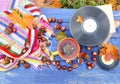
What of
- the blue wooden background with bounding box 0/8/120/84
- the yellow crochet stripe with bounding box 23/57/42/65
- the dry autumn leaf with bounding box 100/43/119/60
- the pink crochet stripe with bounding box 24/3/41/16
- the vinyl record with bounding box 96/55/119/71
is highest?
the pink crochet stripe with bounding box 24/3/41/16

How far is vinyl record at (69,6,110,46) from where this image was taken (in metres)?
1.71

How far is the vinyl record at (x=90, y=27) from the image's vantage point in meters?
1.71

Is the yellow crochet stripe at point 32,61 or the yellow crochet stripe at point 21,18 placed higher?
the yellow crochet stripe at point 21,18

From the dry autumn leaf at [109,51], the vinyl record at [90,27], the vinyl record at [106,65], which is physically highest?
the vinyl record at [90,27]

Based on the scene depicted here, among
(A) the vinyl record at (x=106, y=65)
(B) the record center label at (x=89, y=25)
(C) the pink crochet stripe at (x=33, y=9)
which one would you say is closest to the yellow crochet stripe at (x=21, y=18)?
(C) the pink crochet stripe at (x=33, y=9)

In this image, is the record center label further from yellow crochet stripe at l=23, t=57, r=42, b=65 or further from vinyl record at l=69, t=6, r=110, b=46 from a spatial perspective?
yellow crochet stripe at l=23, t=57, r=42, b=65

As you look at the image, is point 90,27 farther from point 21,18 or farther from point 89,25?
point 21,18

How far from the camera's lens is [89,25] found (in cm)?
173

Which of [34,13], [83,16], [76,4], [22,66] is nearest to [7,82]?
[22,66]

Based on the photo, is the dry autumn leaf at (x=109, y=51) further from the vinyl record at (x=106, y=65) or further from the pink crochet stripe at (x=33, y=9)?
the pink crochet stripe at (x=33, y=9)

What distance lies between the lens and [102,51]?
69.6 inches

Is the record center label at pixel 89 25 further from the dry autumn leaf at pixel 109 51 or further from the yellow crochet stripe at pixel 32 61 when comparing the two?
the yellow crochet stripe at pixel 32 61

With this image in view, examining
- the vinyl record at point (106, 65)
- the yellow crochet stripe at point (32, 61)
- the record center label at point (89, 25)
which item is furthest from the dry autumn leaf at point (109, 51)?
the yellow crochet stripe at point (32, 61)

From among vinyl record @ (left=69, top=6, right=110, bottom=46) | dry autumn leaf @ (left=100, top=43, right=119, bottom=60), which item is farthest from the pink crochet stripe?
dry autumn leaf @ (left=100, top=43, right=119, bottom=60)
